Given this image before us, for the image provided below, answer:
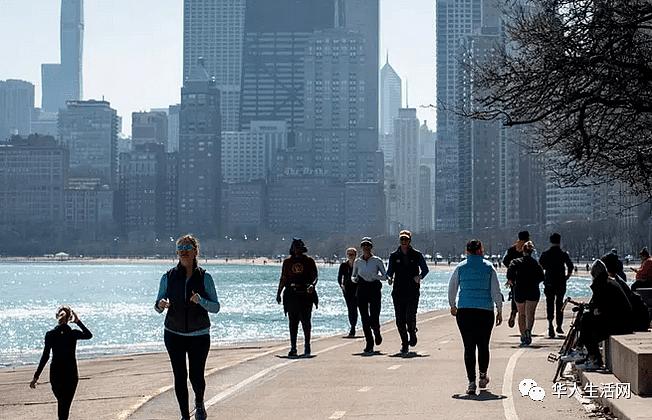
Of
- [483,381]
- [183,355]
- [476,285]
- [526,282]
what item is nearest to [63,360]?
[183,355]

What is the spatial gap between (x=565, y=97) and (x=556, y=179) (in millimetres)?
5262

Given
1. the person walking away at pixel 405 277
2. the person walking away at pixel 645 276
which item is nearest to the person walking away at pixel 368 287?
the person walking away at pixel 405 277

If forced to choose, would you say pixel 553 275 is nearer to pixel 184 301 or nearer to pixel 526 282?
pixel 526 282

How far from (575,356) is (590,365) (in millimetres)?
330

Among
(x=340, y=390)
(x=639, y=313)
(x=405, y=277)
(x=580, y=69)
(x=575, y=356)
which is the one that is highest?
(x=580, y=69)

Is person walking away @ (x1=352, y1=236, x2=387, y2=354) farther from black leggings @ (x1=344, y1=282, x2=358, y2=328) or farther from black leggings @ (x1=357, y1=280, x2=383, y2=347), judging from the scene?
black leggings @ (x1=344, y1=282, x2=358, y2=328)

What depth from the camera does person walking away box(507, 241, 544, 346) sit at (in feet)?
79.2

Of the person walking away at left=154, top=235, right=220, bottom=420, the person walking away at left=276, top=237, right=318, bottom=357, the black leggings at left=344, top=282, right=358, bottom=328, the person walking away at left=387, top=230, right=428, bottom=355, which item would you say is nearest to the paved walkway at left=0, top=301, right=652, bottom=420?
the person walking away at left=387, top=230, right=428, bottom=355

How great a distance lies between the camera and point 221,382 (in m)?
18.2

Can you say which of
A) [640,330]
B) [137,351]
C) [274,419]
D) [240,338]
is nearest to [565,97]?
[640,330]

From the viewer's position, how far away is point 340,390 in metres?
16.9

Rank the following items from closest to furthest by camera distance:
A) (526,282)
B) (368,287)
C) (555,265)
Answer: (368,287) → (526,282) → (555,265)

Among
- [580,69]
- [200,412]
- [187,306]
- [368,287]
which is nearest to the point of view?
[187,306]

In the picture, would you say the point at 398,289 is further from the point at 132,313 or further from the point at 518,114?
the point at 132,313
